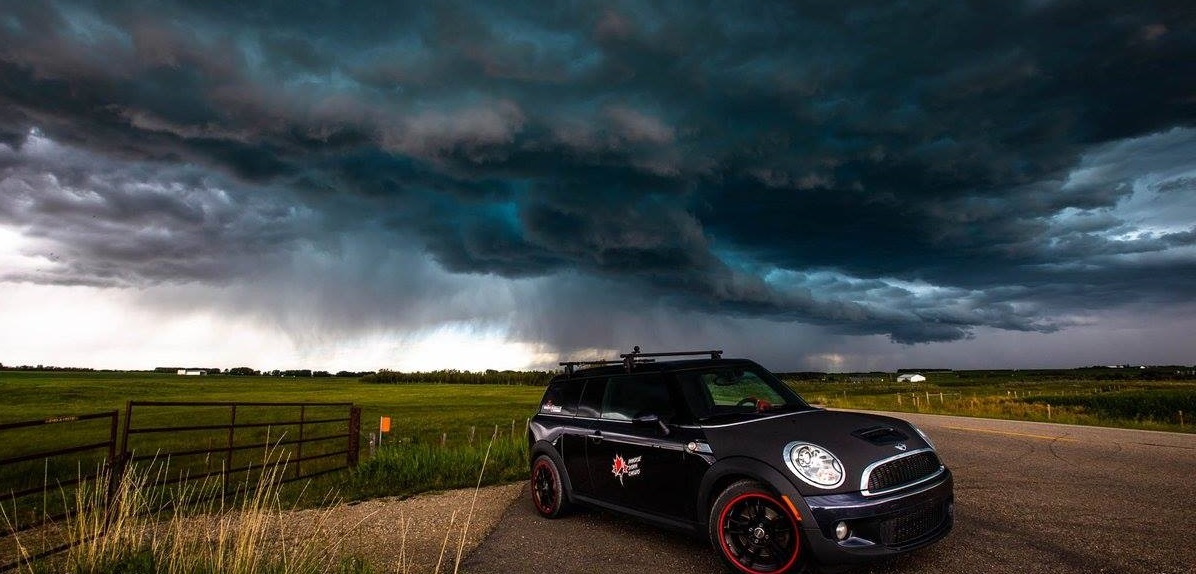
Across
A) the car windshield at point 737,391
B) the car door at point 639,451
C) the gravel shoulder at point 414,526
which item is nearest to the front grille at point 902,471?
the car windshield at point 737,391

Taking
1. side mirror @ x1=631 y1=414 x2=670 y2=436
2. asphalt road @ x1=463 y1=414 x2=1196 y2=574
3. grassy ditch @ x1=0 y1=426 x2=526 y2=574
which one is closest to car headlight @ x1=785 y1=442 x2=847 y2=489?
asphalt road @ x1=463 y1=414 x2=1196 y2=574

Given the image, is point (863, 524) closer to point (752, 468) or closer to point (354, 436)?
point (752, 468)

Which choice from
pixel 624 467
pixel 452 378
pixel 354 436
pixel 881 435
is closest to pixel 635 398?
pixel 624 467

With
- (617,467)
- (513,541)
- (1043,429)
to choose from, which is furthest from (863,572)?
(1043,429)

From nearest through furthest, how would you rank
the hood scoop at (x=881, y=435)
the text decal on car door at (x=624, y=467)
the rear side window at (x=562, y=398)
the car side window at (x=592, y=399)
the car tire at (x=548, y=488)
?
the hood scoop at (x=881, y=435) → the text decal on car door at (x=624, y=467) → the car side window at (x=592, y=399) → the car tire at (x=548, y=488) → the rear side window at (x=562, y=398)

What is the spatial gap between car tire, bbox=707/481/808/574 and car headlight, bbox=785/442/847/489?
0.28m

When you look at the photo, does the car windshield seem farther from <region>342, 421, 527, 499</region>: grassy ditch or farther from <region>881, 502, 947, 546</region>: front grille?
<region>342, 421, 527, 499</region>: grassy ditch

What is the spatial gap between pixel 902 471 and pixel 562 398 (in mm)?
4145

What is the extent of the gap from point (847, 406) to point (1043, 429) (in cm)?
2046

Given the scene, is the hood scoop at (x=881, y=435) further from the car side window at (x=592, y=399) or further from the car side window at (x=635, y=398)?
the car side window at (x=592, y=399)

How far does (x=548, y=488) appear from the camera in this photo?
24.4 feet

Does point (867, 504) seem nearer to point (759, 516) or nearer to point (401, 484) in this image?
point (759, 516)

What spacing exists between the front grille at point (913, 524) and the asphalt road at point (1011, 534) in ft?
1.36

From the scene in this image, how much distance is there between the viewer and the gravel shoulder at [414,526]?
19.5ft
